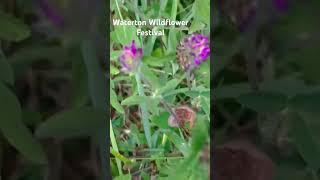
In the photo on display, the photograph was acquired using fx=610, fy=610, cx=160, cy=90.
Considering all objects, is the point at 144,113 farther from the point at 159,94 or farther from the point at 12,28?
the point at 12,28

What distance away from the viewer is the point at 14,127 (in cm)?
126

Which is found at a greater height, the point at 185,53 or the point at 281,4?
the point at 281,4

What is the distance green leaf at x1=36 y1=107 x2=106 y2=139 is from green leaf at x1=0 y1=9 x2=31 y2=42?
0.59ft

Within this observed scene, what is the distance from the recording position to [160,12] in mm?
1224

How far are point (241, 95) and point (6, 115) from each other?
1.60ft

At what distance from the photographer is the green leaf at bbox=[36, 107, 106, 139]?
4.10 ft

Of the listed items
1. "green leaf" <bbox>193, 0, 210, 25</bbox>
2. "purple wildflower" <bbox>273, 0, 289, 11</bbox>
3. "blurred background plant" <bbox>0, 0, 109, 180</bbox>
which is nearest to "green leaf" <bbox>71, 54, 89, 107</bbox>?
"blurred background plant" <bbox>0, 0, 109, 180</bbox>

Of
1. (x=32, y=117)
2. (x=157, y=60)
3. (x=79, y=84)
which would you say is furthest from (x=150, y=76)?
(x=32, y=117)

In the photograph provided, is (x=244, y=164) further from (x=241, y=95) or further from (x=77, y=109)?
(x=77, y=109)

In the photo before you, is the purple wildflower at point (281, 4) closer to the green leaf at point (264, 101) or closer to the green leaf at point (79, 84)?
the green leaf at point (264, 101)

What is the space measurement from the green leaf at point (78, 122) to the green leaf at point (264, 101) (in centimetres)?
30

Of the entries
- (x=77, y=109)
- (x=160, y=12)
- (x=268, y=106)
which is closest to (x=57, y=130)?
(x=77, y=109)

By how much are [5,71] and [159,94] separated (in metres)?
0.32

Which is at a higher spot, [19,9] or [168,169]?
[19,9]
